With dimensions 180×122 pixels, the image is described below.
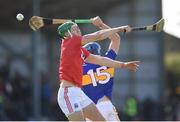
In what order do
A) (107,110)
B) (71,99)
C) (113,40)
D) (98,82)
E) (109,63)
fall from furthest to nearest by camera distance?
(113,40) < (98,82) < (107,110) < (109,63) < (71,99)

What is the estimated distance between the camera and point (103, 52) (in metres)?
21.1

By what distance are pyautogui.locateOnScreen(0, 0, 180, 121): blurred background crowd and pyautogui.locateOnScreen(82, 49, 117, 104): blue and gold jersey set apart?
9923mm

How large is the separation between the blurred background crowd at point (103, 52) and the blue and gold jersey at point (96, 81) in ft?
32.6

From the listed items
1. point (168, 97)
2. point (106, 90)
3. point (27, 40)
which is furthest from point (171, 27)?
point (27, 40)

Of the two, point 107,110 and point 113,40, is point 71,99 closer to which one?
point 107,110

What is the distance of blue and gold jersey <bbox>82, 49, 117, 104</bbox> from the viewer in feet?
34.3

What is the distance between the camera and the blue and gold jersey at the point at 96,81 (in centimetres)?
1046

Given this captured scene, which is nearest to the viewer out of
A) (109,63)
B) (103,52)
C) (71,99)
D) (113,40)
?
(71,99)

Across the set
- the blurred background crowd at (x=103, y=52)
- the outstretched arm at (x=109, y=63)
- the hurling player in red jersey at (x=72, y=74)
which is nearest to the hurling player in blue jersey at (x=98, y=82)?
the outstretched arm at (x=109, y=63)

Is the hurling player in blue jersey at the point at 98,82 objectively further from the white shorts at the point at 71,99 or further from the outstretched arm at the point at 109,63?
the white shorts at the point at 71,99

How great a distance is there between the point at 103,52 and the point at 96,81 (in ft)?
34.8

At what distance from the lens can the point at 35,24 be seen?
10.2m

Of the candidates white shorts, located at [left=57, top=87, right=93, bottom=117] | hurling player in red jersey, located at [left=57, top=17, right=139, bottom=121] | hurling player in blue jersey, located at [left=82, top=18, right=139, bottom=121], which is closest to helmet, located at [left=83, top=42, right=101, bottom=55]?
hurling player in blue jersey, located at [left=82, top=18, right=139, bottom=121]

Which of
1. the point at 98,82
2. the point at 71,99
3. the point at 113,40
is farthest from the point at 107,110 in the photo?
the point at 71,99
